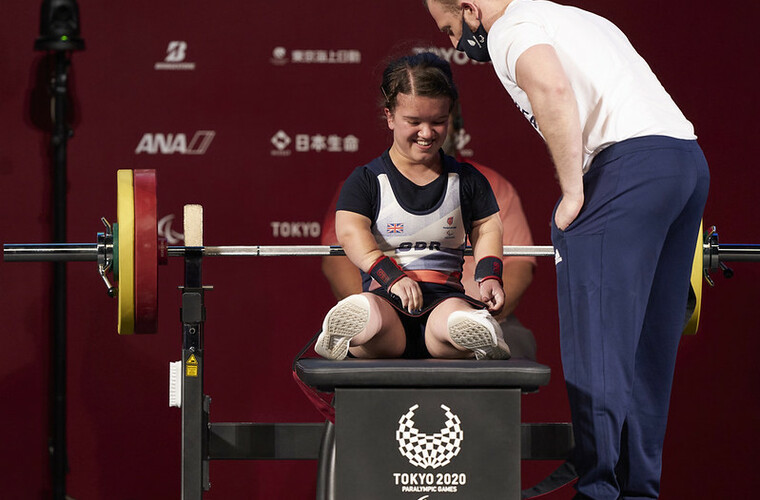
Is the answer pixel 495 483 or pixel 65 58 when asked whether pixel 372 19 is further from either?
pixel 495 483

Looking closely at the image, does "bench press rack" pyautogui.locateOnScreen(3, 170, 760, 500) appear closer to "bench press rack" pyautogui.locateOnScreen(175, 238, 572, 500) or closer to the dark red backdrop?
"bench press rack" pyautogui.locateOnScreen(175, 238, 572, 500)

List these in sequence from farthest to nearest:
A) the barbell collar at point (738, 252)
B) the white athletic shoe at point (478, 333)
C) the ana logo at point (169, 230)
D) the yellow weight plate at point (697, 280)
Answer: the ana logo at point (169, 230)
the barbell collar at point (738, 252)
the yellow weight plate at point (697, 280)
the white athletic shoe at point (478, 333)

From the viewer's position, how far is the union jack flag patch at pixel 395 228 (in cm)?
231

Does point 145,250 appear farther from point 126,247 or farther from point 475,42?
point 475,42

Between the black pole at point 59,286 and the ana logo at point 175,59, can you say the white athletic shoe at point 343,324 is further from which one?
the ana logo at point 175,59

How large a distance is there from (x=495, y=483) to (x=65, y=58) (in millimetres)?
2543

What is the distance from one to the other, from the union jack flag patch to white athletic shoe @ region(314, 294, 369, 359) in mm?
292

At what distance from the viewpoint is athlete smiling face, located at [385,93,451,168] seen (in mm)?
2252

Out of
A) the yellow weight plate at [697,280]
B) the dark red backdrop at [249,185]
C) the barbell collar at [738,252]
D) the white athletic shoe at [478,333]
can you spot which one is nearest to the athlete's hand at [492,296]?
the white athletic shoe at [478,333]

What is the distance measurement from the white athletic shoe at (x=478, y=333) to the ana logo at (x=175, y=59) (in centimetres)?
215

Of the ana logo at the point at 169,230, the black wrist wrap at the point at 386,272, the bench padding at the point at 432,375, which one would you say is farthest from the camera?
the ana logo at the point at 169,230

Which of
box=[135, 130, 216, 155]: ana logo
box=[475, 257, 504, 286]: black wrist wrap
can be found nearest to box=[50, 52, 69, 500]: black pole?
box=[135, 130, 216, 155]: ana logo

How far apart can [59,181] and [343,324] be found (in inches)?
75.9

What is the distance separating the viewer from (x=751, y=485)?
12.5 ft
